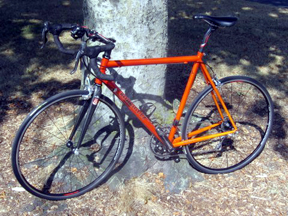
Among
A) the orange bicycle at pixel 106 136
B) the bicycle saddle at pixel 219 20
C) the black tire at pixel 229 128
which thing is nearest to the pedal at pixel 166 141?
the orange bicycle at pixel 106 136

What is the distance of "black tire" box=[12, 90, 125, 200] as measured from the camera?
331 centimetres

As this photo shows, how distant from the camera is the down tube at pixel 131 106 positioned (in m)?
2.92

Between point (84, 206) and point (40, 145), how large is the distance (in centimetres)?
105

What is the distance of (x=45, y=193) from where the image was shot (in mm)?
3152

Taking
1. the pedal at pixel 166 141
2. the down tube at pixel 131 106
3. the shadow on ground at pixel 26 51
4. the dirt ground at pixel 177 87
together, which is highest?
the down tube at pixel 131 106

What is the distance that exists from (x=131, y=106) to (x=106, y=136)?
2.41ft

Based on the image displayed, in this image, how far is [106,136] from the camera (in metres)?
3.71

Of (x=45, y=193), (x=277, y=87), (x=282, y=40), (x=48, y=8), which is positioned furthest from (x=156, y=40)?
(x=48, y=8)

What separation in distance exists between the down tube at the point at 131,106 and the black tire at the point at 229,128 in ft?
1.00

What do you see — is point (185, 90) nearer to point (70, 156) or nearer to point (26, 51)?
point (70, 156)

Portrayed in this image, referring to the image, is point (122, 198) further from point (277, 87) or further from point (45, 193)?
point (277, 87)

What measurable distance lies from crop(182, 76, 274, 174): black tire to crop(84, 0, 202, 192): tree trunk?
1.22 ft

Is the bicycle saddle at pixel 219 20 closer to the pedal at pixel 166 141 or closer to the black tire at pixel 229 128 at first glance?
the black tire at pixel 229 128

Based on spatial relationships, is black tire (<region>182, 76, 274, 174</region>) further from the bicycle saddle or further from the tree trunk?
the bicycle saddle
